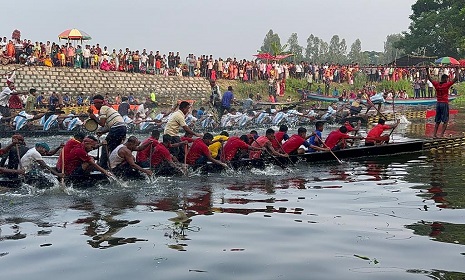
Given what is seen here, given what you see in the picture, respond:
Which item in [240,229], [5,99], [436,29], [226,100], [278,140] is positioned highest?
[436,29]

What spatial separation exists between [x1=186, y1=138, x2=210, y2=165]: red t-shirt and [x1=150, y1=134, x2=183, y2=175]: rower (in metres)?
0.51

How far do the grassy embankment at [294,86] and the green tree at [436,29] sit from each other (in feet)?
13.4

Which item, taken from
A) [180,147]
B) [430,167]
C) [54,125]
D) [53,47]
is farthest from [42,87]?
[430,167]

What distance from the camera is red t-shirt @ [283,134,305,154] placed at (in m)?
13.6

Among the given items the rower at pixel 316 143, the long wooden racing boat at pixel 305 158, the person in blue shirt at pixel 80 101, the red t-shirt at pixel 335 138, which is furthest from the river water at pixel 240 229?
the person in blue shirt at pixel 80 101

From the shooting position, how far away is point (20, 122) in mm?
19297

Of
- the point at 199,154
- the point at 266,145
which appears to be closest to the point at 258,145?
the point at 266,145

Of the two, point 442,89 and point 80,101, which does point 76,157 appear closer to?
point 442,89

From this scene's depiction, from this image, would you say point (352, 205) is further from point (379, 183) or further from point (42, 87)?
point (42, 87)

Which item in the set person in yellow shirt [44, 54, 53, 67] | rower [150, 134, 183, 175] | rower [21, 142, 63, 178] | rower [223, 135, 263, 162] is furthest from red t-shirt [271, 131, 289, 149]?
person in yellow shirt [44, 54, 53, 67]

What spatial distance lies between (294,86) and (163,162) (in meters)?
28.5

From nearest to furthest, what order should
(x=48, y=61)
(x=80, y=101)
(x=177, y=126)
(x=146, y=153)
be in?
(x=146, y=153)
(x=177, y=126)
(x=80, y=101)
(x=48, y=61)

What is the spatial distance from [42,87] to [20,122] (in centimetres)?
1045

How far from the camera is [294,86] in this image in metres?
39.3
